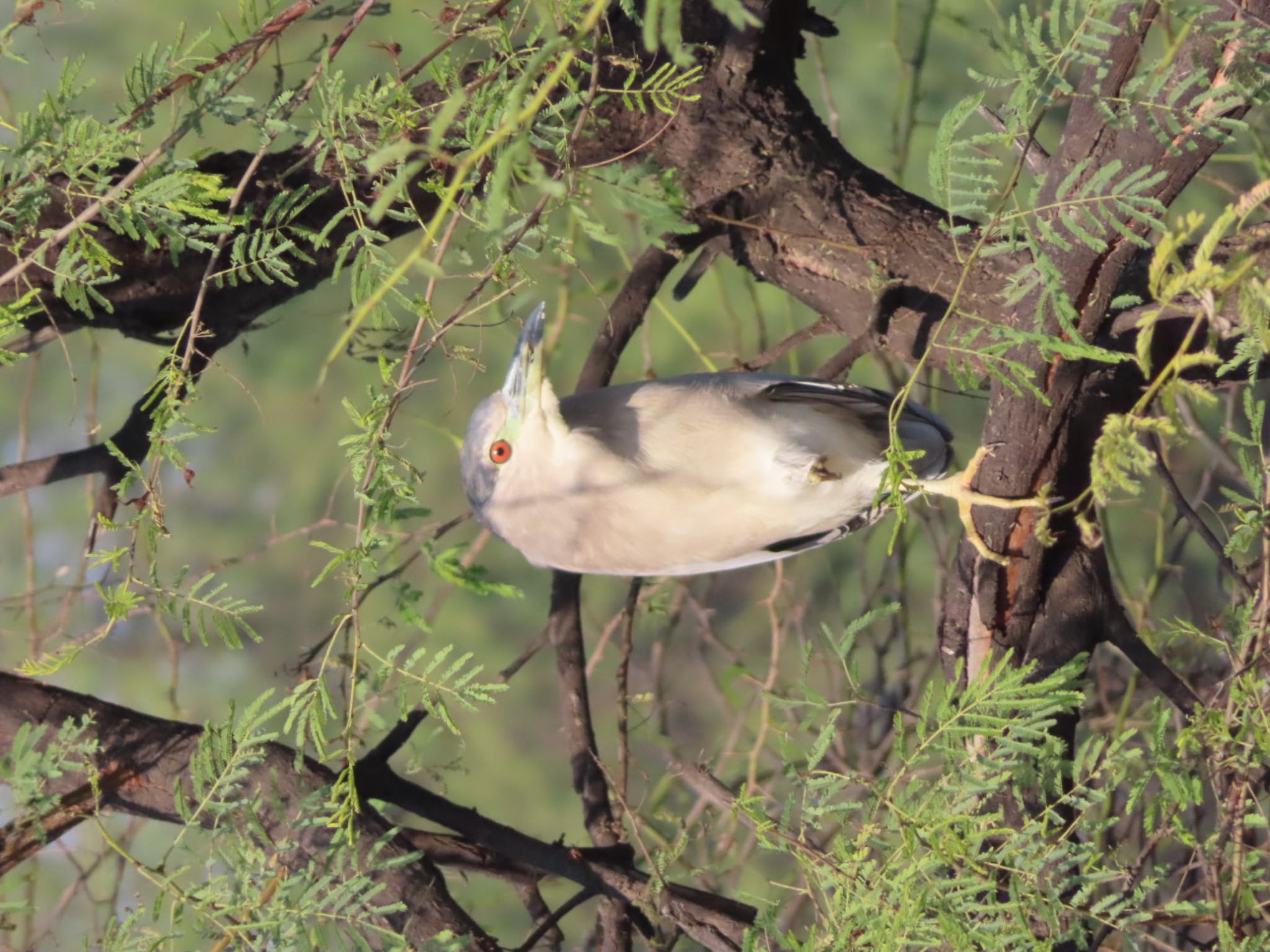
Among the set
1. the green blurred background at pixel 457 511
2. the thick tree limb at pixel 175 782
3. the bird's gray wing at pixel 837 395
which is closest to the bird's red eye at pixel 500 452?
the bird's gray wing at pixel 837 395

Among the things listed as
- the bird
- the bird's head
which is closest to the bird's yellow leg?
the bird

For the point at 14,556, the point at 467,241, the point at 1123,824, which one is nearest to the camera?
the point at 467,241

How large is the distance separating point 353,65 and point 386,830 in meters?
3.32

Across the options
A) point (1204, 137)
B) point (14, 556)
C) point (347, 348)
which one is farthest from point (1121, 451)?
point (14, 556)

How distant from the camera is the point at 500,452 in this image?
1.85 m

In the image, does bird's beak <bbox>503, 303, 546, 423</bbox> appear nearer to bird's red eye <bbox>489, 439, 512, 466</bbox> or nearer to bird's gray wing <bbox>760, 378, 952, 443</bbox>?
bird's red eye <bbox>489, 439, 512, 466</bbox>

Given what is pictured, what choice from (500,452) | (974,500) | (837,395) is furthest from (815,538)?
(500,452)

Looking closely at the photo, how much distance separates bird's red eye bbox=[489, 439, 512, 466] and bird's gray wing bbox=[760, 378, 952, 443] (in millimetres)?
453

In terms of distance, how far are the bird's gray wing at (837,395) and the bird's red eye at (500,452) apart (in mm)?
453

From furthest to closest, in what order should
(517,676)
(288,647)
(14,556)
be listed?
(517,676) → (288,647) → (14,556)

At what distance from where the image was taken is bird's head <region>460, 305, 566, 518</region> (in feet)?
5.62

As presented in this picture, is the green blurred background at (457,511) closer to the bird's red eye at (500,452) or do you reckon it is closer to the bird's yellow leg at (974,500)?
the bird's red eye at (500,452)

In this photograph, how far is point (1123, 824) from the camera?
8.67ft

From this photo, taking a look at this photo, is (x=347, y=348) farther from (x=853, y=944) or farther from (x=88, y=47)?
(x=88, y=47)
